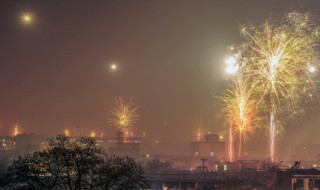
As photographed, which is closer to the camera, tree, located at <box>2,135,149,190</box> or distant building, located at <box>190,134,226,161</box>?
tree, located at <box>2,135,149,190</box>

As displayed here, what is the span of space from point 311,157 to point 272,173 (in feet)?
418

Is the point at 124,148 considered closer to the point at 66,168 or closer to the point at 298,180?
the point at 298,180

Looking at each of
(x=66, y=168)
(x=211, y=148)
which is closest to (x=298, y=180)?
(x=66, y=168)

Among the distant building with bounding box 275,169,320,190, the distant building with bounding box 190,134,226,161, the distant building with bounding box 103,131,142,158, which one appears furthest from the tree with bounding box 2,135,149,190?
the distant building with bounding box 103,131,142,158

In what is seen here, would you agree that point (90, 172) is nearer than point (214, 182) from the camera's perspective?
Yes

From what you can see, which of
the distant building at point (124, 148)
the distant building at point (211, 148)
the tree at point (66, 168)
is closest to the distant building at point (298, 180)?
the tree at point (66, 168)

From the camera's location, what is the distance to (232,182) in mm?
74812

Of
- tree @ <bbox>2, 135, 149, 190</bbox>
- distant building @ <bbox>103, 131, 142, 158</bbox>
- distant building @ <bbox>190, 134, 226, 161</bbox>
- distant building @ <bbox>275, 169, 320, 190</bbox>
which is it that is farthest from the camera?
distant building @ <bbox>103, 131, 142, 158</bbox>

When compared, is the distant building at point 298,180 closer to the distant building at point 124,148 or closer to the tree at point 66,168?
the tree at point 66,168

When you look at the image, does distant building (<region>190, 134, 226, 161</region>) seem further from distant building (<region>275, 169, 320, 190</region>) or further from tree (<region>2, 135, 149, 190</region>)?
tree (<region>2, 135, 149, 190</region>)

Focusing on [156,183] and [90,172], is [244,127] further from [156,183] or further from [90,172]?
[90,172]

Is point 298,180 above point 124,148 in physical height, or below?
below

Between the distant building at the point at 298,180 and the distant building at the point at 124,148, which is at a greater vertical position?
the distant building at the point at 124,148

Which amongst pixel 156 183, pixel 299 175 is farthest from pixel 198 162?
pixel 299 175
